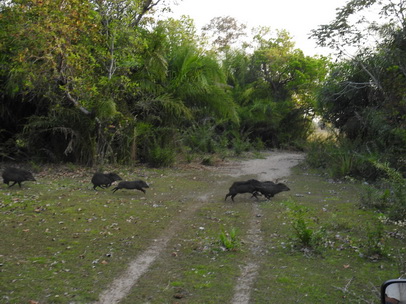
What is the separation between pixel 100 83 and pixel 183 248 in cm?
787

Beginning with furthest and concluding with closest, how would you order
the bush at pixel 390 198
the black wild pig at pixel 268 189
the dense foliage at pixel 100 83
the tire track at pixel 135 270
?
the dense foliage at pixel 100 83, the black wild pig at pixel 268 189, the bush at pixel 390 198, the tire track at pixel 135 270

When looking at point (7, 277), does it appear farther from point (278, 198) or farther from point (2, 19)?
point (2, 19)

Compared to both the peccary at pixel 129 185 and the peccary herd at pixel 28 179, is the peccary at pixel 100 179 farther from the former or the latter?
the peccary at pixel 129 185

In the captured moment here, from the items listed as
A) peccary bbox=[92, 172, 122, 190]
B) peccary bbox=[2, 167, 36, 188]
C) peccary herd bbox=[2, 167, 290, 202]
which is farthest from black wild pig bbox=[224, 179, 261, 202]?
peccary bbox=[2, 167, 36, 188]

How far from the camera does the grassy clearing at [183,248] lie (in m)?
4.67

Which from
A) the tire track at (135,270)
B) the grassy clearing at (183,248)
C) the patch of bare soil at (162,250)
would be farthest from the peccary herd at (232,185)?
the tire track at (135,270)

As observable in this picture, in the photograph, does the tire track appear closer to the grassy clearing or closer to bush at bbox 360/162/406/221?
the grassy clearing

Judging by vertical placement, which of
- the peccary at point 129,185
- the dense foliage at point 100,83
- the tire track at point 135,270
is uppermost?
the dense foliage at point 100,83

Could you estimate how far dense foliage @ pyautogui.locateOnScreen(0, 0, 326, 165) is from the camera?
11.4m

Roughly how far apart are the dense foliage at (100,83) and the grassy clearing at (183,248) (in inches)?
137

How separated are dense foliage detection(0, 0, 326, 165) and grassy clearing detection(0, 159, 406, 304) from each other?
11.4 ft

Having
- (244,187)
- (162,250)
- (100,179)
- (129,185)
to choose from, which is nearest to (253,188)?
(244,187)

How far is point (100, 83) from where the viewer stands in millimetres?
12773

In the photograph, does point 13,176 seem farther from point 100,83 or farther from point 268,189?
point 268,189
